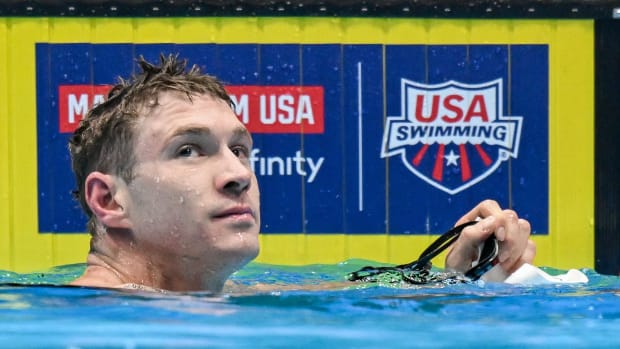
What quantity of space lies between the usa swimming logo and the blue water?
330 centimetres

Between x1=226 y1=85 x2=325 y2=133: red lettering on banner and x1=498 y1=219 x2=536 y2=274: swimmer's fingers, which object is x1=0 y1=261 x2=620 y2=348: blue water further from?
x1=226 y1=85 x2=325 y2=133: red lettering on banner

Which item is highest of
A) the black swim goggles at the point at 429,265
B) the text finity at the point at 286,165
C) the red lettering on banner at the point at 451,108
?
the red lettering on banner at the point at 451,108

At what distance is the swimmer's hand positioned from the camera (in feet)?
13.3

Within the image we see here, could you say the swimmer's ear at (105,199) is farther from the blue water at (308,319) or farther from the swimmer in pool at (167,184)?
the blue water at (308,319)

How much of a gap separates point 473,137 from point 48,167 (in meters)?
2.65

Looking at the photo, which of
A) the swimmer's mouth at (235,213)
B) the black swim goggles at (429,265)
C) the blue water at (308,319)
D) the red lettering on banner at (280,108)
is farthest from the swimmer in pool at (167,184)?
the red lettering on banner at (280,108)

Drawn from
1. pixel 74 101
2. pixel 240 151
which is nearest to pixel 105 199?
pixel 240 151

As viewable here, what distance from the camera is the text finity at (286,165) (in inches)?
281

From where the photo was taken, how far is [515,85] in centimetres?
725

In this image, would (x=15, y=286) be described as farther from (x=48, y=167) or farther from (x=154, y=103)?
(x=48, y=167)

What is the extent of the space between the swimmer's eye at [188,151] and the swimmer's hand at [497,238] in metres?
1.16

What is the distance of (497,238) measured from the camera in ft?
13.4

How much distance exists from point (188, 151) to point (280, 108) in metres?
3.75

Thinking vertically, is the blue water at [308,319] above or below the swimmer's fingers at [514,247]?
below
